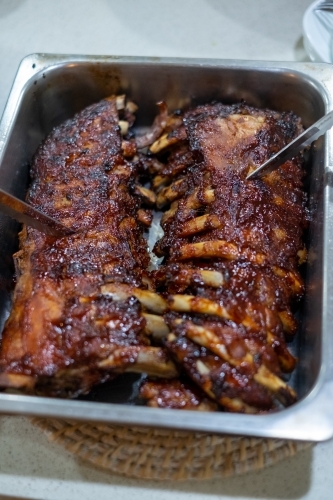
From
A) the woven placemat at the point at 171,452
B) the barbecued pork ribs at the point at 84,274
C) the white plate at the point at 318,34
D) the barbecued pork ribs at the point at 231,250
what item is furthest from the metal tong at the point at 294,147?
the woven placemat at the point at 171,452

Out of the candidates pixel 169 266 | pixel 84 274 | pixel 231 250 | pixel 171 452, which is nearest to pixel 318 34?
pixel 231 250

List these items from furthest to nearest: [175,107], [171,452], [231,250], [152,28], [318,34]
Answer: [152,28]
[318,34]
[175,107]
[231,250]
[171,452]

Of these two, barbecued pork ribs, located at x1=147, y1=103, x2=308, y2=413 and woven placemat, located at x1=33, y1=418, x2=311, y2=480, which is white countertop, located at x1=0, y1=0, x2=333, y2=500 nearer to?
barbecued pork ribs, located at x1=147, y1=103, x2=308, y2=413

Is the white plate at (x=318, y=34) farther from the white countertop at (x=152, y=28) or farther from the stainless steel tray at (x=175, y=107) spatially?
the stainless steel tray at (x=175, y=107)

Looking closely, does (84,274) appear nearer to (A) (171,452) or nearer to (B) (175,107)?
(A) (171,452)

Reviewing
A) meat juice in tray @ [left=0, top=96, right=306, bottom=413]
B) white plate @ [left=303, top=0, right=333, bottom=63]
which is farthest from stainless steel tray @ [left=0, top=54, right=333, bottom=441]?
white plate @ [left=303, top=0, right=333, bottom=63]
